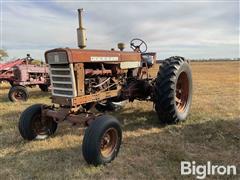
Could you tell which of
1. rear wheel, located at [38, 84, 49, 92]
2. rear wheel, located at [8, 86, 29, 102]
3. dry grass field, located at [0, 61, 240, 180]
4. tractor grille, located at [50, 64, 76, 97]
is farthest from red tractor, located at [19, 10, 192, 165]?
rear wheel, located at [38, 84, 49, 92]

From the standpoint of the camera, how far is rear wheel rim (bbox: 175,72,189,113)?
6.78 m

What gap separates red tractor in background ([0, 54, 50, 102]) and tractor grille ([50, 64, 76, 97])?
5490mm

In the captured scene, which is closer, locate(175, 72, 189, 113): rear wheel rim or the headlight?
the headlight

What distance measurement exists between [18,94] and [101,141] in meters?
6.98

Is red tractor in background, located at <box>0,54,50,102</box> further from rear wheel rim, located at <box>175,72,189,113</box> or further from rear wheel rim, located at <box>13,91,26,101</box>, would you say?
rear wheel rim, located at <box>175,72,189,113</box>

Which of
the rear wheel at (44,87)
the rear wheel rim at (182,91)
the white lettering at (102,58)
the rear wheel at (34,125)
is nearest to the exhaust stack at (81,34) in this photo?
the white lettering at (102,58)

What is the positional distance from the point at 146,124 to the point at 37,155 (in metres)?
2.54

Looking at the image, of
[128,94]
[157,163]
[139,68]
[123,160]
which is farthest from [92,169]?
[139,68]

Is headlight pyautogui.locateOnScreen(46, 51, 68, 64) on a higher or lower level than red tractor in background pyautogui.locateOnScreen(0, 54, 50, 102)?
higher

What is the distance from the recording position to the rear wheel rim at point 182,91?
6.78 metres

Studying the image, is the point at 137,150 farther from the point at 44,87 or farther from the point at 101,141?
the point at 44,87

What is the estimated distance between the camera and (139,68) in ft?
22.8

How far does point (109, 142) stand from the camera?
4.63m

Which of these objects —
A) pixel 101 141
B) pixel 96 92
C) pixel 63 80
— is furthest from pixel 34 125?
pixel 101 141
